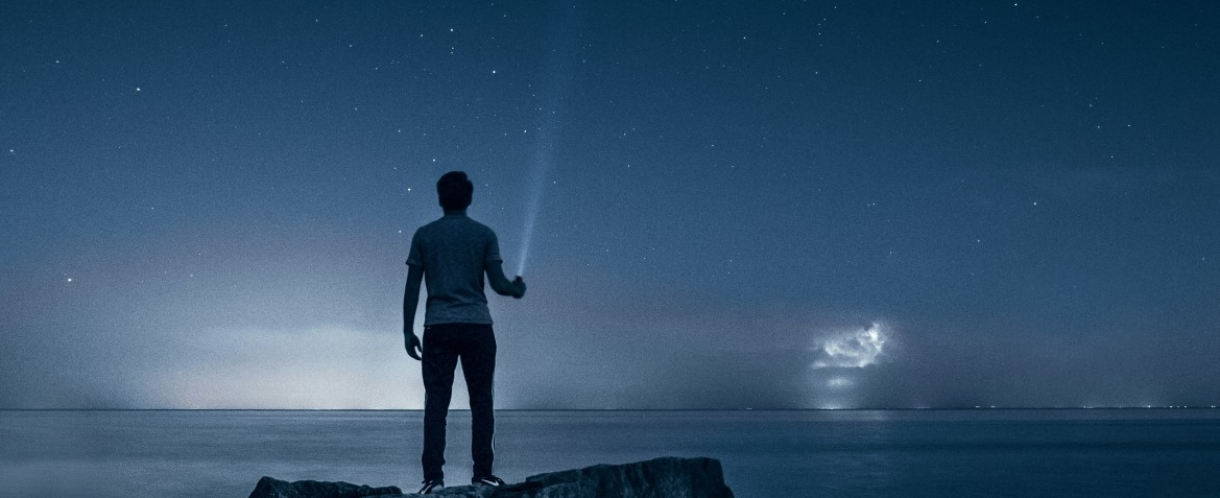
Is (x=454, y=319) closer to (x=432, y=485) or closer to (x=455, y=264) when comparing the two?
(x=455, y=264)

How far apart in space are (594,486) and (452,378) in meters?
1.09

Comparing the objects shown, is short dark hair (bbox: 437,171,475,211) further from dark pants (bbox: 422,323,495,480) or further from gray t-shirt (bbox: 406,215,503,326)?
dark pants (bbox: 422,323,495,480)

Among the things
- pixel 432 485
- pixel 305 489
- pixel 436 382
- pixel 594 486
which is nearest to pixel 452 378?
pixel 436 382

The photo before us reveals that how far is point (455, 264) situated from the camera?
19.1 feet

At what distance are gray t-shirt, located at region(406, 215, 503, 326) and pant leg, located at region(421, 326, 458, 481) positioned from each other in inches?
4.2

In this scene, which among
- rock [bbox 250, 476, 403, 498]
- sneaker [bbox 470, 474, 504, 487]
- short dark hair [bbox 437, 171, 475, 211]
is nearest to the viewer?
sneaker [bbox 470, 474, 504, 487]

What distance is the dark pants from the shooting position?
580cm

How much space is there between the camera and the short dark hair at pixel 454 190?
5965 mm

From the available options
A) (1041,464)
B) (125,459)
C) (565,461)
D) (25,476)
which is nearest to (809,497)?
(565,461)

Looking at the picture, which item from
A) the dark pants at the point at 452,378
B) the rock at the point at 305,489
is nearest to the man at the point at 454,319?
the dark pants at the point at 452,378

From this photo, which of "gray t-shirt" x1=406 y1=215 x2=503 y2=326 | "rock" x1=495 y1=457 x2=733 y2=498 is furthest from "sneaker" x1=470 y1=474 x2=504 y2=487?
"gray t-shirt" x1=406 y1=215 x2=503 y2=326

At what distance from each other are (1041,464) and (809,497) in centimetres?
1377

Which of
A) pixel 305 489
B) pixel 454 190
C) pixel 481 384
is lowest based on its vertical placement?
pixel 305 489

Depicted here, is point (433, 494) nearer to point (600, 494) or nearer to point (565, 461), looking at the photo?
point (600, 494)
